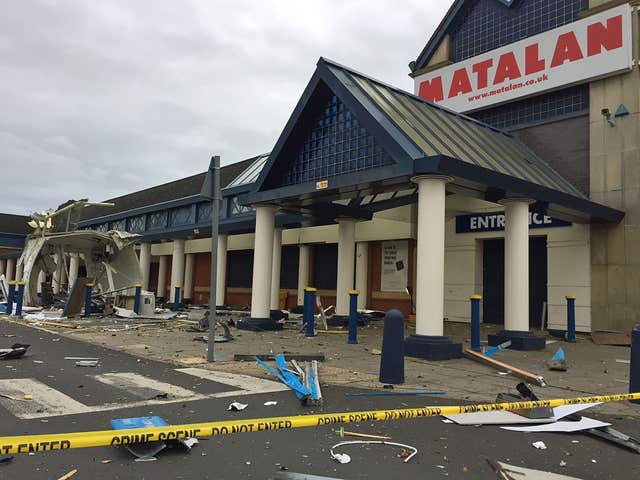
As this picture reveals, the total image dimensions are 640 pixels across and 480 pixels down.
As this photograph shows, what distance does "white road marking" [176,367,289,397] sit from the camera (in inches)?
269

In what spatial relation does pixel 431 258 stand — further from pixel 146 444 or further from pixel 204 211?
pixel 204 211

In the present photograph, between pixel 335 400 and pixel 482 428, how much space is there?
183cm

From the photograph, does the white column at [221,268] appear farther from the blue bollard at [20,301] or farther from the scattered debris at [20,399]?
the scattered debris at [20,399]

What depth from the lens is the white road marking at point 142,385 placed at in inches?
253

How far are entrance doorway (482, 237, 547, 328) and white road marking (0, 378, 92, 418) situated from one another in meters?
16.1

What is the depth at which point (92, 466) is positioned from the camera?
389cm

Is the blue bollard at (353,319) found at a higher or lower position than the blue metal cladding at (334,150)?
lower

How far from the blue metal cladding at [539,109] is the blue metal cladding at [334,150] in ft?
27.9

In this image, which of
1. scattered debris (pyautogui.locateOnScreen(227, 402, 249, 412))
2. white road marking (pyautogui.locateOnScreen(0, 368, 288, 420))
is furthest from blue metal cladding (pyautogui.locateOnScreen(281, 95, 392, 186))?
scattered debris (pyautogui.locateOnScreen(227, 402, 249, 412))

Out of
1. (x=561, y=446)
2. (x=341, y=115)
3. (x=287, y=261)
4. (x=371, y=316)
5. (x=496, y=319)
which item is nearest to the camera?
(x=561, y=446)

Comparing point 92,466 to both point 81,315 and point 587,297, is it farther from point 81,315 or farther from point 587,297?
point 81,315

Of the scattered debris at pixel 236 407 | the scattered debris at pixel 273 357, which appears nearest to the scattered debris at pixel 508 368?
the scattered debris at pixel 273 357

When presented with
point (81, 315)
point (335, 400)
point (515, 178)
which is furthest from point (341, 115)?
point (81, 315)

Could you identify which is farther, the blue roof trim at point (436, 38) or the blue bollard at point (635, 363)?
the blue roof trim at point (436, 38)
